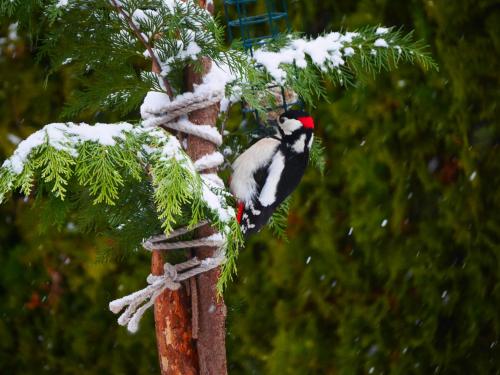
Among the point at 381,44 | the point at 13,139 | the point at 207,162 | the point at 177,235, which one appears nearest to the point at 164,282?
the point at 177,235

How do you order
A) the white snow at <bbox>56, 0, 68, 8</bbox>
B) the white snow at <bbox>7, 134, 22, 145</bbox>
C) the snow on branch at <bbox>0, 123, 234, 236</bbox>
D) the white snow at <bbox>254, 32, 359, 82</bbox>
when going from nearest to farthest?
1. the snow on branch at <bbox>0, 123, 234, 236</bbox>
2. the white snow at <bbox>56, 0, 68, 8</bbox>
3. the white snow at <bbox>254, 32, 359, 82</bbox>
4. the white snow at <bbox>7, 134, 22, 145</bbox>

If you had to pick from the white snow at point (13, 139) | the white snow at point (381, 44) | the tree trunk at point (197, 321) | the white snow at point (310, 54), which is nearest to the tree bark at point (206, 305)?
the tree trunk at point (197, 321)

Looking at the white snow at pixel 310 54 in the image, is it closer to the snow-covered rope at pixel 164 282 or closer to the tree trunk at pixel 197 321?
the tree trunk at pixel 197 321

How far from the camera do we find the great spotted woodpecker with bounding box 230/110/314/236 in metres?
1.59

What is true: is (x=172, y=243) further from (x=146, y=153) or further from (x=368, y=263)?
(x=368, y=263)

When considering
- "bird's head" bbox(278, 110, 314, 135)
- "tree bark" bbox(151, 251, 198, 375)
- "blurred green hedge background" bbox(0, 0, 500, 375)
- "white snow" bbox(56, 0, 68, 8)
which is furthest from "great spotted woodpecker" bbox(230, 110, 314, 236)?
"blurred green hedge background" bbox(0, 0, 500, 375)

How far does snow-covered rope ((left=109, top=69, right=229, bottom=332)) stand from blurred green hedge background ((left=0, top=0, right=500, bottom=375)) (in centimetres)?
109

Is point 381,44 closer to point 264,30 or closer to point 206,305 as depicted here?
point 206,305

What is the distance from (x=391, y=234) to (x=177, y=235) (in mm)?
1319

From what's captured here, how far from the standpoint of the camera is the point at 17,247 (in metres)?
2.64

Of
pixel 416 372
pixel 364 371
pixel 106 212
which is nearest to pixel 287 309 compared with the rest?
pixel 364 371

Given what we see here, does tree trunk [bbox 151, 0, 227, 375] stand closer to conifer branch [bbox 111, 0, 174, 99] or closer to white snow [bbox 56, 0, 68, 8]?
conifer branch [bbox 111, 0, 174, 99]

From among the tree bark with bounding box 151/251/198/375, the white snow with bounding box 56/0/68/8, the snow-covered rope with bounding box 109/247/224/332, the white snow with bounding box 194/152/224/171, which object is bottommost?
the tree bark with bounding box 151/251/198/375

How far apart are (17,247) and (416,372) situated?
1605 mm
